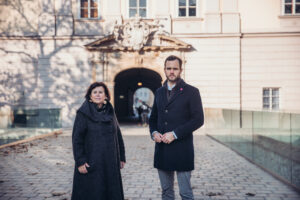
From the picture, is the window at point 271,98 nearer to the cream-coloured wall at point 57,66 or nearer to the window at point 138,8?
the window at point 138,8

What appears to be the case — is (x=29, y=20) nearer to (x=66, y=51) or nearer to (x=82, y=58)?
(x=66, y=51)

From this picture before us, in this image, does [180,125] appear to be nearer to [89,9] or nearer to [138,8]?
[138,8]

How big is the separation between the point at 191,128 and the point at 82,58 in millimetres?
12634

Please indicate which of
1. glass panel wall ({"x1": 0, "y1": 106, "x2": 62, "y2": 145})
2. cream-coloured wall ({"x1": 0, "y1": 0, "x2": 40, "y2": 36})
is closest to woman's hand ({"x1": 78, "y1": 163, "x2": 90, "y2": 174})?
glass panel wall ({"x1": 0, "y1": 106, "x2": 62, "y2": 145})

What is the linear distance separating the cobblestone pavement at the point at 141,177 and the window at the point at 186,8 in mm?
9490

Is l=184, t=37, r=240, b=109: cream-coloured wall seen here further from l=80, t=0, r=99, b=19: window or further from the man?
the man

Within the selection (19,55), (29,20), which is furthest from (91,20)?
(19,55)

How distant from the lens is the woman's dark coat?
2766mm

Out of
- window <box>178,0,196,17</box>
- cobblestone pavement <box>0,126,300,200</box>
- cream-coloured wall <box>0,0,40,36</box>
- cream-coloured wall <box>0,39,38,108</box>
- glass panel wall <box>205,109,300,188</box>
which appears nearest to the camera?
cobblestone pavement <box>0,126,300,200</box>

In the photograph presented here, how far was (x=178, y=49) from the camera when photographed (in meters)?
13.9

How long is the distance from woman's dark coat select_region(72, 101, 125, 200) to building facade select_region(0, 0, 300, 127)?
11.5m

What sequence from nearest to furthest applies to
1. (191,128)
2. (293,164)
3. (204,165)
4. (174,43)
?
1. (191,128)
2. (293,164)
3. (204,165)
4. (174,43)

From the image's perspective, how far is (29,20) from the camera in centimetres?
1459

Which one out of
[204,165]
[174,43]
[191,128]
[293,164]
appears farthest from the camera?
[174,43]
